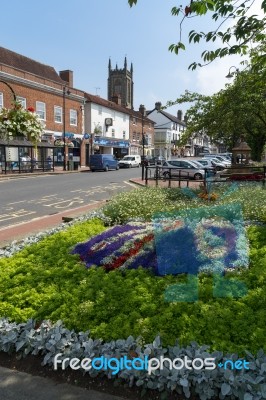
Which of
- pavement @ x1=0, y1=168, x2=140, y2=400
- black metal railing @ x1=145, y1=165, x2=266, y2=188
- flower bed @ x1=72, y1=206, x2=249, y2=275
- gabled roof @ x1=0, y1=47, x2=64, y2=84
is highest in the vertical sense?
gabled roof @ x1=0, y1=47, x2=64, y2=84

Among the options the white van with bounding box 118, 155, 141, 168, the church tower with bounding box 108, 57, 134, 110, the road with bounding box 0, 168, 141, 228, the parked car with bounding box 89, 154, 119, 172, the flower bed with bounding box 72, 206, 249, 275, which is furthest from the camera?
the church tower with bounding box 108, 57, 134, 110

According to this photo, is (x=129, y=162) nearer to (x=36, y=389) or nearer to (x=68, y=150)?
(x=68, y=150)

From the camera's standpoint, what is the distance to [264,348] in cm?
277

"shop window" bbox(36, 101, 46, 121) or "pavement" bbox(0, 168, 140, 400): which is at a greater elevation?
"shop window" bbox(36, 101, 46, 121)

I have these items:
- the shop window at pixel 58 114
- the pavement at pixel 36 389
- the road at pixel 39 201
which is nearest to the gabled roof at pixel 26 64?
A: the shop window at pixel 58 114

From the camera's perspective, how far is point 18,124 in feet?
19.2

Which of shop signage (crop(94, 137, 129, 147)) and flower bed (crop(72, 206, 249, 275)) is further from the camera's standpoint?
shop signage (crop(94, 137, 129, 147))

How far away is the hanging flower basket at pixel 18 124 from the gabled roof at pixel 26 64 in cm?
2967

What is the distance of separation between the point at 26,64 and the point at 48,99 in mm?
5162

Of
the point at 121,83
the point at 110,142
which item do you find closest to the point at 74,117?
the point at 110,142

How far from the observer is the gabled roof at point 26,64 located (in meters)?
34.4

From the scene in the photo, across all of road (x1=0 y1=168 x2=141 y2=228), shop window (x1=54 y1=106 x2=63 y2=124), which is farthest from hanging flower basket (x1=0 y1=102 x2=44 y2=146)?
shop window (x1=54 y1=106 x2=63 y2=124)

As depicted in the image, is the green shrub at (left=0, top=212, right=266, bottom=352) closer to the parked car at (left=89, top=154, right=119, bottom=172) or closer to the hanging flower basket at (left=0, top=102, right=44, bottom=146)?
the hanging flower basket at (left=0, top=102, right=44, bottom=146)

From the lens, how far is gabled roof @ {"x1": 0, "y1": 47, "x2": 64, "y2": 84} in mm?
34375
